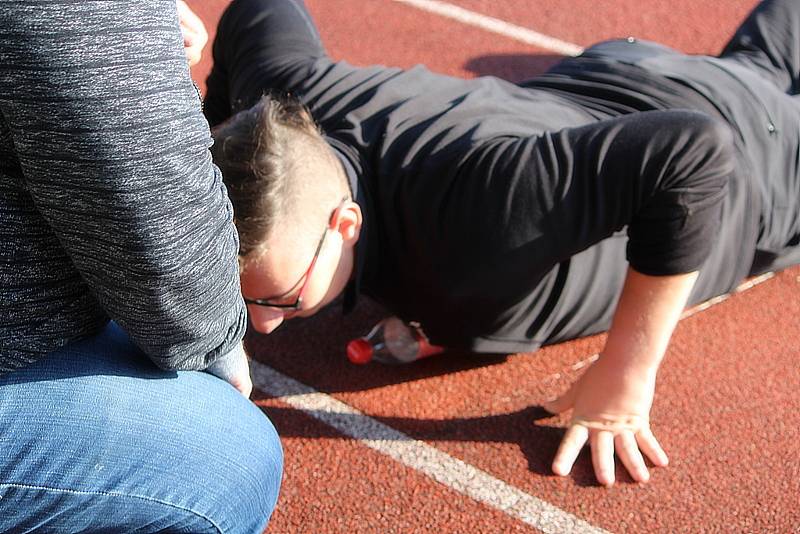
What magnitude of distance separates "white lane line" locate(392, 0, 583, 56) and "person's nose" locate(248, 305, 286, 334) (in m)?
2.74

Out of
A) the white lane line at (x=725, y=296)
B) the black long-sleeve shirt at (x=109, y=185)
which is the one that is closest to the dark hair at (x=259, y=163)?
the black long-sleeve shirt at (x=109, y=185)

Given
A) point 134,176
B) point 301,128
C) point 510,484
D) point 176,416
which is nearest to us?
point 134,176

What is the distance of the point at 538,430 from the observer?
241cm

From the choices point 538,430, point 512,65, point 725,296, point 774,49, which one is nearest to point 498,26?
point 512,65

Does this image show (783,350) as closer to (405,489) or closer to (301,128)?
(405,489)

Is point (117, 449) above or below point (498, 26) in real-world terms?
above

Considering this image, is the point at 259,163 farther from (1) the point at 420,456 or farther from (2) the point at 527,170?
(1) the point at 420,456

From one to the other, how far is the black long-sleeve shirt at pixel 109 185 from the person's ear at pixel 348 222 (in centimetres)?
71

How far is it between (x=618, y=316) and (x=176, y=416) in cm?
115

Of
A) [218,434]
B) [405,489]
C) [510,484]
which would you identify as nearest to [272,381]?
[405,489]

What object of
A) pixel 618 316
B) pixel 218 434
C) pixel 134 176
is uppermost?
pixel 134 176

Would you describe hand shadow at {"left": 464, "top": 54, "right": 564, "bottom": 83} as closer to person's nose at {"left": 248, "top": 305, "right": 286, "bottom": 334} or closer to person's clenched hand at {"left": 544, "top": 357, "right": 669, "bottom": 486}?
person's clenched hand at {"left": 544, "top": 357, "right": 669, "bottom": 486}

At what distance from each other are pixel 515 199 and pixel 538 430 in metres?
0.72

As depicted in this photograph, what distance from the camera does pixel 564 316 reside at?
→ 246 centimetres
